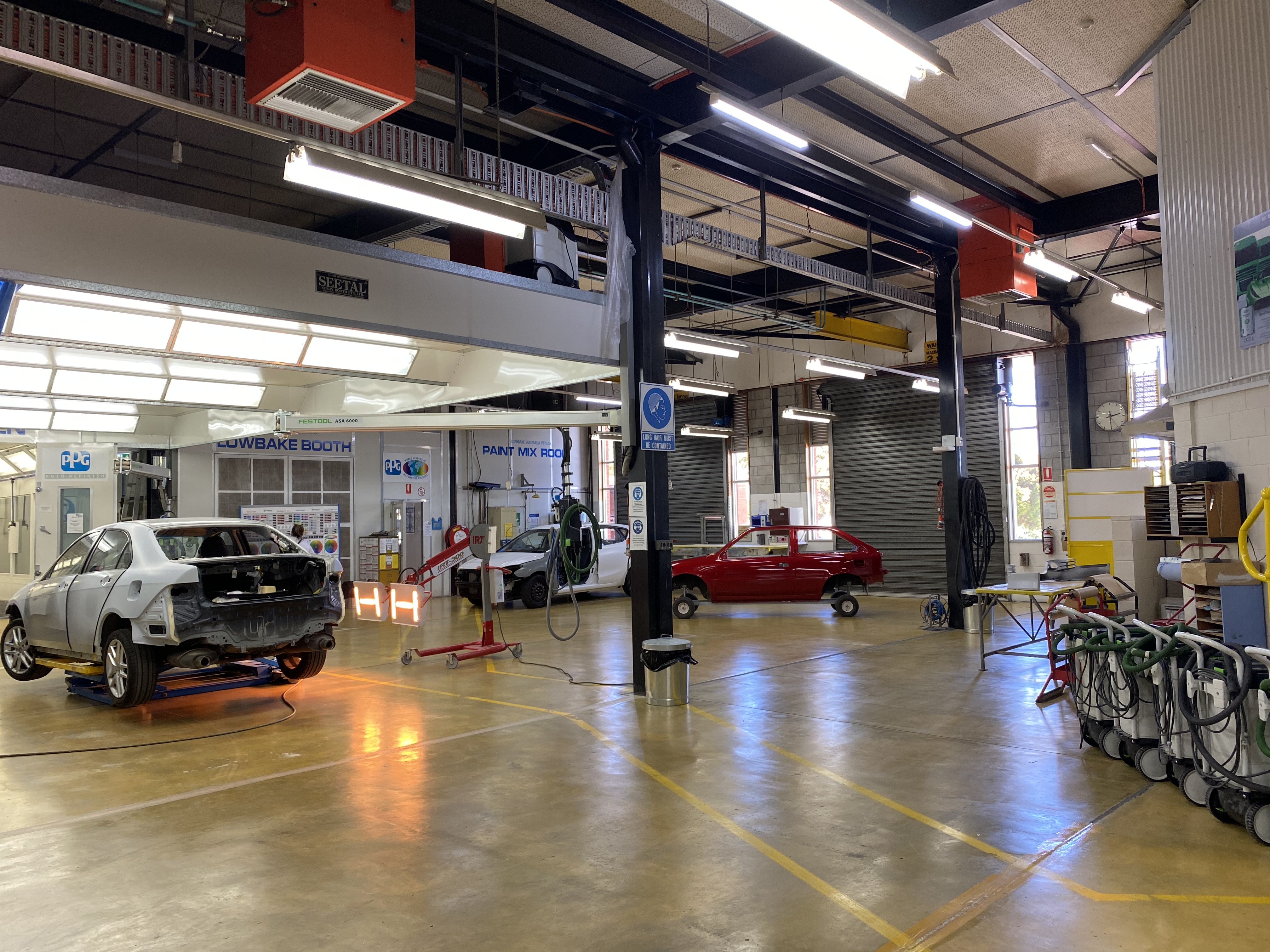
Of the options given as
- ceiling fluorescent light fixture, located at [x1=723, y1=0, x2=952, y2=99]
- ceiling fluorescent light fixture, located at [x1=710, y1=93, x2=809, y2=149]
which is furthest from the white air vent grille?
ceiling fluorescent light fixture, located at [x1=710, y1=93, x2=809, y2=149]

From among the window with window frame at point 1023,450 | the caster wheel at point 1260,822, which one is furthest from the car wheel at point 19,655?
the window with window frame at point 1023,450

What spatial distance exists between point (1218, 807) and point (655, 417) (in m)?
4.82

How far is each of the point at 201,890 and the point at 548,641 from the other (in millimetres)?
7731

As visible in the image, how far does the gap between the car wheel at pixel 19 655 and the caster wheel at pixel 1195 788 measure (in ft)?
31.1

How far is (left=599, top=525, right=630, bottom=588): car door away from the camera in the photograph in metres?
15.9

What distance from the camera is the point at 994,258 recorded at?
35.7 feet

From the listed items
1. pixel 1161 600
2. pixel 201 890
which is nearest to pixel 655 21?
pixel 201 890

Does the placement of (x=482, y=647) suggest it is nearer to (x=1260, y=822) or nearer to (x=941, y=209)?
(x=941, y=209)

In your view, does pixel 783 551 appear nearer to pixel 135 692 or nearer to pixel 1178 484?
pixel 1178 484

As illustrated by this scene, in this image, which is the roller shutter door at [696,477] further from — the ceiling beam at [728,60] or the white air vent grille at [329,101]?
the white air vent grille at [329,101]

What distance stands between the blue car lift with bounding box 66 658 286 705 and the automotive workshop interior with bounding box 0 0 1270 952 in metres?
0.10

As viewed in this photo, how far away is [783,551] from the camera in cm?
1405

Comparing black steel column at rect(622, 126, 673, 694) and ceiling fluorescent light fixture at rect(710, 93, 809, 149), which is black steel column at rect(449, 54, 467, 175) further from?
black steel column at rect(622, 126, 673, 694)

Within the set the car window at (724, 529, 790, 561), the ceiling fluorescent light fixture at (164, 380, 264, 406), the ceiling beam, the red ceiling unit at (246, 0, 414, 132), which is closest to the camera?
the red ceiling unit at (246, 0, 414, 132)
